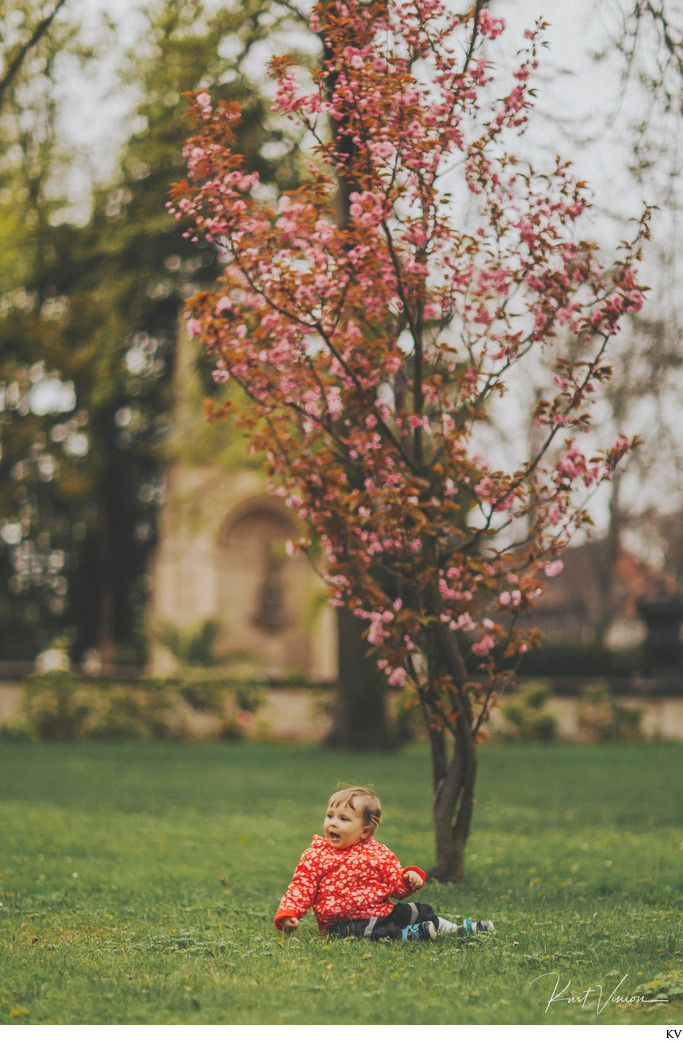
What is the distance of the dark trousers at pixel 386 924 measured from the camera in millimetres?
5051

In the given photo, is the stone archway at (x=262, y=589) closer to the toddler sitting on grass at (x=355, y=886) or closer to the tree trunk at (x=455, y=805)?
the tree trunk at (x=455, y=805)

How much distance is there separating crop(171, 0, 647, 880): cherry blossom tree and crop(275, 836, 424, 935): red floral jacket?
1.23 m

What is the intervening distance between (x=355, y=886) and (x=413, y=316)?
315 cm

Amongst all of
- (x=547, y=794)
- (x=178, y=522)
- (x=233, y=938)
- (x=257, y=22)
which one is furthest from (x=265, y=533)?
(x=233, y=938)

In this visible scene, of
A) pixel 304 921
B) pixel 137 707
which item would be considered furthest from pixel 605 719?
pixel 304 921

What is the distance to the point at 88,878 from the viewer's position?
6871 mm

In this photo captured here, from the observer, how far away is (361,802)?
5.18 metres

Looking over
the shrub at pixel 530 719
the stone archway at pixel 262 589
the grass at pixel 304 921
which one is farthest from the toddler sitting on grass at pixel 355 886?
the stone archway at pixel 262 589

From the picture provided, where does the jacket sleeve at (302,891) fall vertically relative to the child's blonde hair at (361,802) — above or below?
Answer: below

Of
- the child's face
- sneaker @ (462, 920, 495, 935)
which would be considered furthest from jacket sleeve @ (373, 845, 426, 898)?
sneaker @ (462, 920, 495, 935)

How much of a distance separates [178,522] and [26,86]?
38.2ft

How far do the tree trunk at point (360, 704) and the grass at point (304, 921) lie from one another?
460 centimetres

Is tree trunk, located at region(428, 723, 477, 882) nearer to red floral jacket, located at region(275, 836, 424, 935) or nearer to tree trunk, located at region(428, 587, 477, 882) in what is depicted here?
tree trunk, located at region(428, 587, 477, 882)

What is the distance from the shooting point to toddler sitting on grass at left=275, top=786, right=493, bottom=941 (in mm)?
5066
